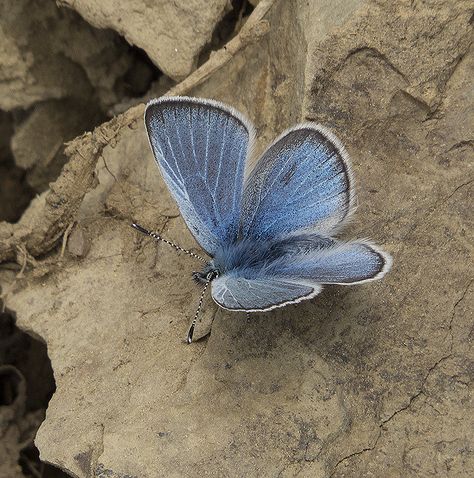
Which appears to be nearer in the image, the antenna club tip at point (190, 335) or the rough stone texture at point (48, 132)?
the antenna club tip at point (190, 335)

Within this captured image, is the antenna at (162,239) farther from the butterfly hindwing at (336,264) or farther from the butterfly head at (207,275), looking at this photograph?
the butterfly hindwing at (336,264)

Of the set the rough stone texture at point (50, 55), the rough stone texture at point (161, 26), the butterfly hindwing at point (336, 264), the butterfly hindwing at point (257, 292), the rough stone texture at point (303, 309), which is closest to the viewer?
the butterfly hindwing at point (257, 292)

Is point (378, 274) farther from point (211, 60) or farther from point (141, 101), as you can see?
point (141, 101)

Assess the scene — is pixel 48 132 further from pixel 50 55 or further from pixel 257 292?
pixel 257 292

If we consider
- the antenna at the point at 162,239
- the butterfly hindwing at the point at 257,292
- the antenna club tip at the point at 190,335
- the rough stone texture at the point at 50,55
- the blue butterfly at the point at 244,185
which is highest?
the rough stone texture at the point at 50,55

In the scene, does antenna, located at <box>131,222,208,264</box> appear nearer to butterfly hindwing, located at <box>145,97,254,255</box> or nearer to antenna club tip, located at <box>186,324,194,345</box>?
butterfly hindwing, located at <box>145,97,254,255</box>

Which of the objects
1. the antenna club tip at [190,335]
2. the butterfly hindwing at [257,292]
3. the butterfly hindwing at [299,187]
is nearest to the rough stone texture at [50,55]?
the butterfly hindwing at [299,187]

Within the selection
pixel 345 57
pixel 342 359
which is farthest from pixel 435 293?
pixel 345 57

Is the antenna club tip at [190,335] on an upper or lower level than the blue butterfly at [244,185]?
lower
